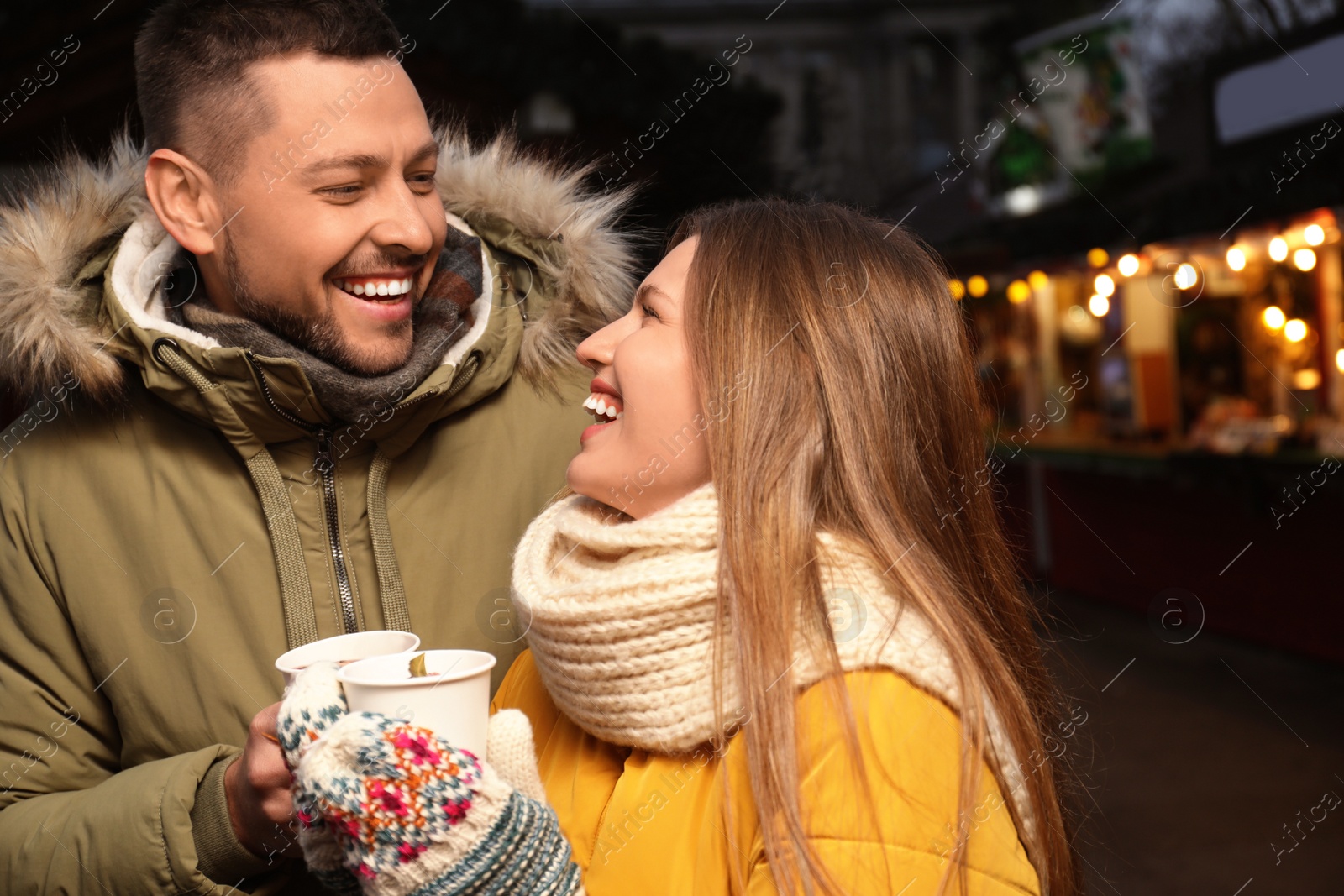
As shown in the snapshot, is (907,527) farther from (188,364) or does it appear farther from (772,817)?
(188,364)

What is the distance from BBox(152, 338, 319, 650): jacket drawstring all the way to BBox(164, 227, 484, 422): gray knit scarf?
0.11m

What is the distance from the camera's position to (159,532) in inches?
69.6

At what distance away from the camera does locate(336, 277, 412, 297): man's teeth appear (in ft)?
5.96

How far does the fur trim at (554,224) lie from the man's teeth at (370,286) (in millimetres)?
307

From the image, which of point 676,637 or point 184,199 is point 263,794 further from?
point 184,199

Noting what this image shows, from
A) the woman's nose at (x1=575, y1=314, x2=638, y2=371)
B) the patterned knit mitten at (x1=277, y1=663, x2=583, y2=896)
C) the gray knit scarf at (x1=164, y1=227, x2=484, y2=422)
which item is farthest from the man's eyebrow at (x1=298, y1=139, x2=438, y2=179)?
the patterned knit mitten at (x1=277, y1=663, x2=583, y2=896)

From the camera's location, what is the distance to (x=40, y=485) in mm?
1771

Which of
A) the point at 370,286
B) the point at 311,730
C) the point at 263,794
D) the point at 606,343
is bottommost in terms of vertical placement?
the point at 263,794

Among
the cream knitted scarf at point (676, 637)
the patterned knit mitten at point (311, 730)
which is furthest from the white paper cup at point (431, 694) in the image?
the cream knitted scarf at point (676, 637)

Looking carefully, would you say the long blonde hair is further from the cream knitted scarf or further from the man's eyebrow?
the man's eyebrow

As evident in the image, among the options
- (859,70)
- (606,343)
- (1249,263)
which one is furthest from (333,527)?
(1249,263)

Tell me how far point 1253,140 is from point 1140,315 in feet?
10.9

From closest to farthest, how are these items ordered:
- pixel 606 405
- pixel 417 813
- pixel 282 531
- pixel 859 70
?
pixel 417 813 < pixel 606 405 < pixel 282 531 < pixel 859 70

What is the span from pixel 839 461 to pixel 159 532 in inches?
45.2
